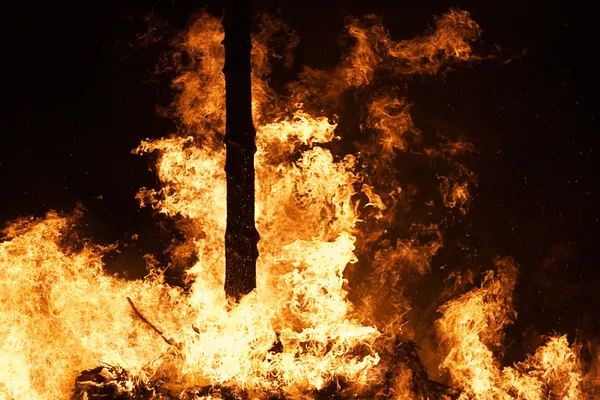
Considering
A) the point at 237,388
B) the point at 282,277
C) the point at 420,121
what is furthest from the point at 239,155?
the point at 420,121

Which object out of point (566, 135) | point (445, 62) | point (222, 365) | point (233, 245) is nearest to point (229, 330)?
point (222, 365)

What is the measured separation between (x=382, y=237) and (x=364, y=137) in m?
1.51

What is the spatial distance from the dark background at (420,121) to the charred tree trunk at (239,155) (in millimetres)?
1626

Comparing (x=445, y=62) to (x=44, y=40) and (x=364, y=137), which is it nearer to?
(x=364, y=137)

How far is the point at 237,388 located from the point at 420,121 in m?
4.90

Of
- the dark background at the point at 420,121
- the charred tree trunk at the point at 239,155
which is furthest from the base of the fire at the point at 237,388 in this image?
the dark background at the point at 420,121

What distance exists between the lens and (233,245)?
26.8ft

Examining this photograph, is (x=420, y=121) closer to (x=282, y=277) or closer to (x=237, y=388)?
(x=282, y=277)

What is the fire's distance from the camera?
25.0 ft

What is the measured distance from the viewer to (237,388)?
23.6 ft

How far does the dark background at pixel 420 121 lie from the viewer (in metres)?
A: 9.75

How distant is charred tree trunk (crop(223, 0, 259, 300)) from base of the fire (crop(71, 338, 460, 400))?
4.58 feet

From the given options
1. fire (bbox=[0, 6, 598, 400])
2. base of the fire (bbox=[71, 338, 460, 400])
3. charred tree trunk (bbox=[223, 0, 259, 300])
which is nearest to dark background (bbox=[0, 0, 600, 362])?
fire (bbox=[0, 6, 598, 400])

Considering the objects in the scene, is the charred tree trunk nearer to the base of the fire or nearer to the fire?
the fire
